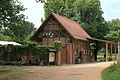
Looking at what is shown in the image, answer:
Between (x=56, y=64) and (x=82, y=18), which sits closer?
(x=56, y=64)

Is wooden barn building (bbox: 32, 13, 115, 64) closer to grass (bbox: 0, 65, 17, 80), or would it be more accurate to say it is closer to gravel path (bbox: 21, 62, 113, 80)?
gravel path (bbox: 21, 62, 113, 80)

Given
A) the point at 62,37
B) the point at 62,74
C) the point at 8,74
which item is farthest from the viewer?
the point at 62,37

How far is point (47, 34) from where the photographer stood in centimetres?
4738

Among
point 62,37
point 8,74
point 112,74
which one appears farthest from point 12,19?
point 62,37

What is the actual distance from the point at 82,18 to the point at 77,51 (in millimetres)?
17408

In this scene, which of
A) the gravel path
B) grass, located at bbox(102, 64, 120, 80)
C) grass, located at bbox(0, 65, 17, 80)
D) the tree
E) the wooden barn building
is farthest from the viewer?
the wooden barn building

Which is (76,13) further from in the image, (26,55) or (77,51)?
(26,55)

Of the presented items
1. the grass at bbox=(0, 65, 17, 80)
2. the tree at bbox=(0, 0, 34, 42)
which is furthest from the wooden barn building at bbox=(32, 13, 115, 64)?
the grass at bbox=(0, 65, 17, 80)

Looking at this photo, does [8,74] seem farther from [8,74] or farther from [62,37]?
[62,37]

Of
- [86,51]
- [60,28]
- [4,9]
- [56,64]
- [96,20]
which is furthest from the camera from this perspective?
[96,20]

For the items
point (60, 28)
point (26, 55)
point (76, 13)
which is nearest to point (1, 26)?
point (26, 55)

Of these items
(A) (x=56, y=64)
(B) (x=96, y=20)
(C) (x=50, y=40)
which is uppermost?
(B) (x=96, y=20)

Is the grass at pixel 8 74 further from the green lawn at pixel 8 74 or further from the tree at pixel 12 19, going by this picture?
the tree at pixel 12 19

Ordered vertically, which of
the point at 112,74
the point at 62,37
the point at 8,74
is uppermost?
the point at 62,37
